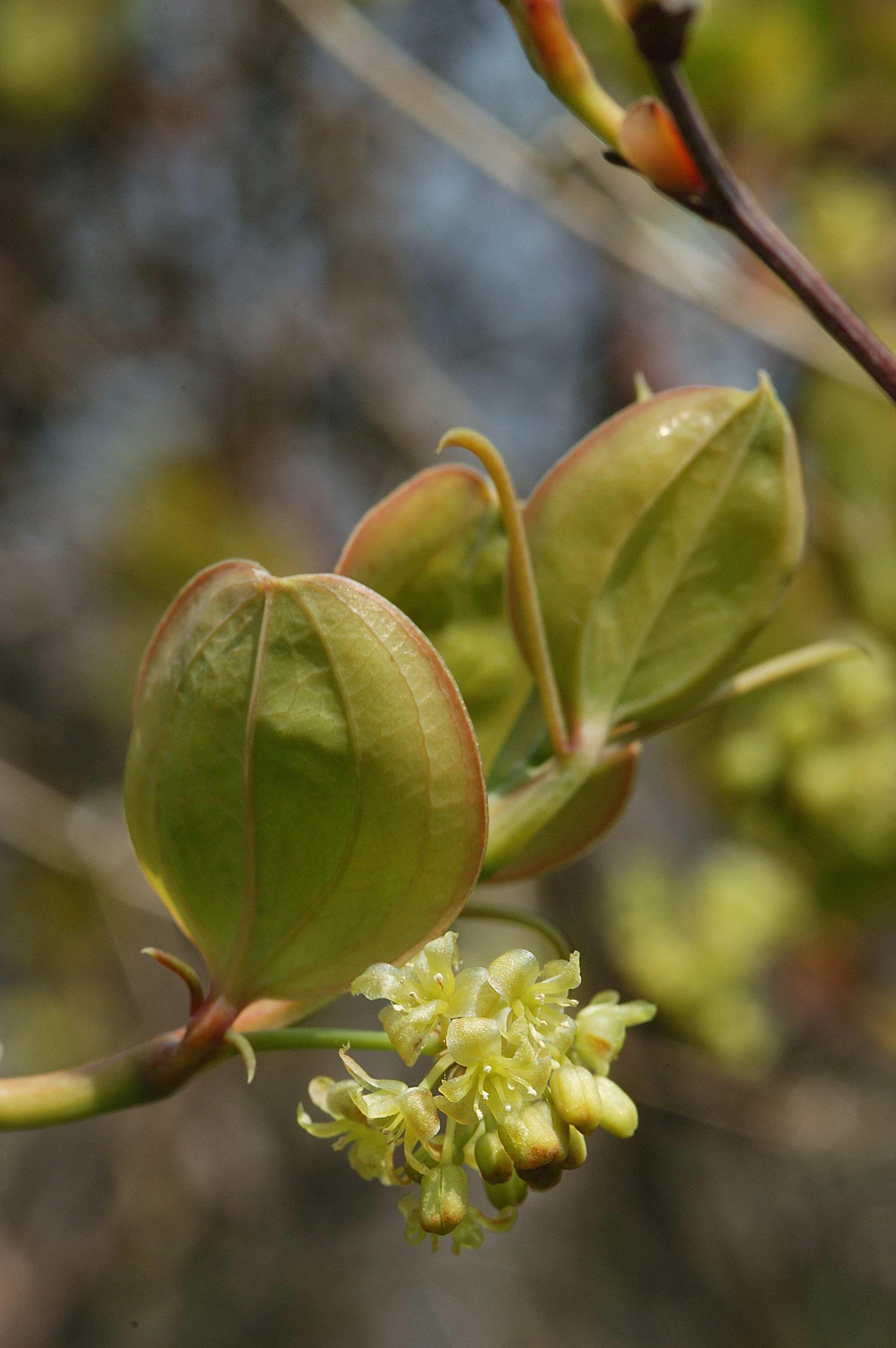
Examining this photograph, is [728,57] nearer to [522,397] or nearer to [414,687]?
[522,397]

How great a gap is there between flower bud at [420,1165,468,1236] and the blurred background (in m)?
0.90

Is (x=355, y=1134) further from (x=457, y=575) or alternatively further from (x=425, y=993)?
(x=457, y=575)

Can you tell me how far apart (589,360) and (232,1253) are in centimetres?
216

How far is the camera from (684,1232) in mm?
2389

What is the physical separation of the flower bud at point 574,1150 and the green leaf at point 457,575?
0.19 m

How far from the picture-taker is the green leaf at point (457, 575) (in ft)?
1.60

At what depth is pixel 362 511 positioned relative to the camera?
235 cm

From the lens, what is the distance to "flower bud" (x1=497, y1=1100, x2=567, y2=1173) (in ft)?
1.22

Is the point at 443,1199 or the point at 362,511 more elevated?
the point at 443,1199

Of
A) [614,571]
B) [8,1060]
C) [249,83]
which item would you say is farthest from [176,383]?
[614,571]

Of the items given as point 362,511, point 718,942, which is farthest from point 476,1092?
point 362,511

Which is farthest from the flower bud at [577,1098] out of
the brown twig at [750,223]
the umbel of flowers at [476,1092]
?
the brown twig at [750,223]

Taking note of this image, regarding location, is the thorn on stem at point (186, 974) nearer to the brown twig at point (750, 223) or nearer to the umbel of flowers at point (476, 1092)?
the umbel of flowers at point (476, 1092)

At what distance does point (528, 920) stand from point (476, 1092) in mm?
112
